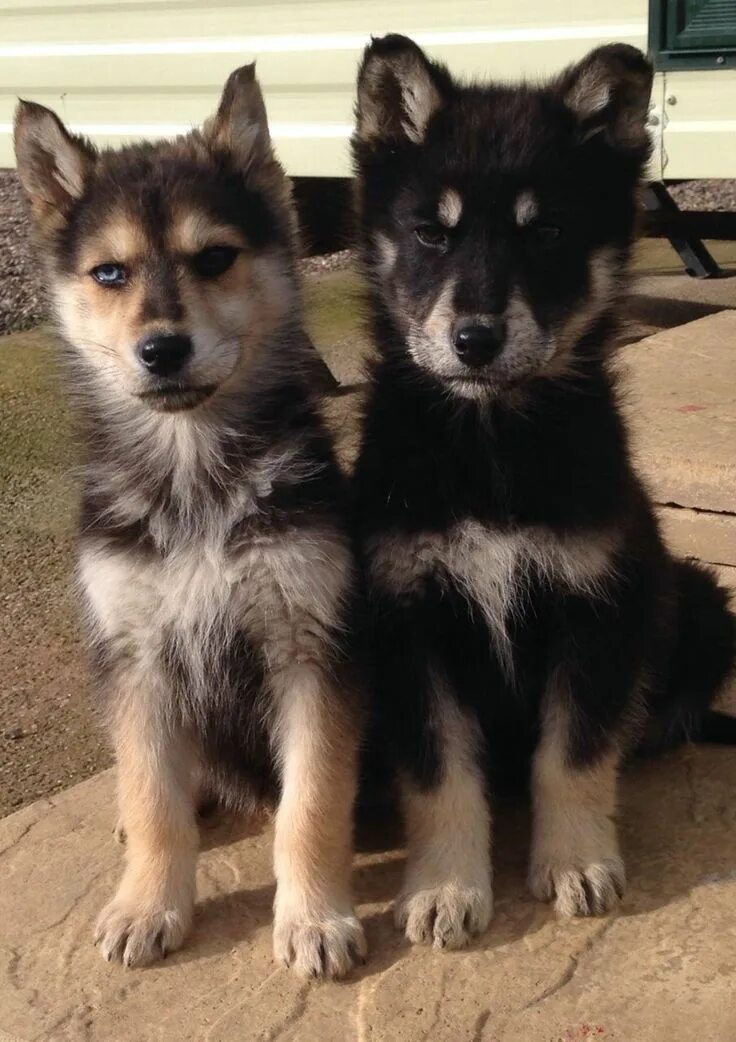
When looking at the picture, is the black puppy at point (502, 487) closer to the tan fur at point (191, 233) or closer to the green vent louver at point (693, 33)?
the tan fur at point (191, 233)

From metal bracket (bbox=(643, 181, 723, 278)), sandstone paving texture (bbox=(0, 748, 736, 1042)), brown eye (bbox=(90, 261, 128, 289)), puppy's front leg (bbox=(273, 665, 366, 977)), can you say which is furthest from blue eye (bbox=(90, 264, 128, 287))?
metal bracket (bbox=(643, 181, 723, 278))

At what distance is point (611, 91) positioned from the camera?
3.10 m

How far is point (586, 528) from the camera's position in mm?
2959

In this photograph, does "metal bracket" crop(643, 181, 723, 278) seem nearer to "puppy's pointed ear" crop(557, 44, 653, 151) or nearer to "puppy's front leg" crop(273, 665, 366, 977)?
"puppy's pointed ear" crop(557, 44, 653, 151)

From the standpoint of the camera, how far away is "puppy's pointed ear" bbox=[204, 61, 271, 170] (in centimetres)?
322

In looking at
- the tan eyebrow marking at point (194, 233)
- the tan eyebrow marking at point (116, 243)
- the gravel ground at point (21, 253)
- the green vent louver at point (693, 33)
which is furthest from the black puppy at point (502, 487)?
the gravel ground at point (21, 253)

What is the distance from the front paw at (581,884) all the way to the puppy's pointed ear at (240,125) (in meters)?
1.87

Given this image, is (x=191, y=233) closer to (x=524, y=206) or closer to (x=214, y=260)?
(x=214, y=260)

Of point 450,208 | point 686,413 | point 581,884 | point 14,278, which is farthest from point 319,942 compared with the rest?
point 14,278

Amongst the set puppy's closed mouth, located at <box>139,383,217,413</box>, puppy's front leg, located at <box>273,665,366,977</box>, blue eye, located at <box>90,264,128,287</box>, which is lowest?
puppy's front leg, located at <box>273,665,366,977</box>

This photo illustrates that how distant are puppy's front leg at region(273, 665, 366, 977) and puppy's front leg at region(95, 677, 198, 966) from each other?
0.22 metres

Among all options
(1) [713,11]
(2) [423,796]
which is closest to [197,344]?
(2) [423,796]

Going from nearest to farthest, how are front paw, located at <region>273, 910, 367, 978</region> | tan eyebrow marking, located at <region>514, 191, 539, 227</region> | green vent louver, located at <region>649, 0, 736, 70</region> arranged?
1. front paw, located at <region>273, 910, 367, 978</region>
2. tan eyebrow marking, located at <region>514, 191, 539, 227</region>
3. green vent louver, located at <region>649, 0, 736, 70</region>

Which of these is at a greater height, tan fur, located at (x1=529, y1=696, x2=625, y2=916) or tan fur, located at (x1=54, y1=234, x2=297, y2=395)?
tan fur, located at (x1=54, y1=234, x2=297, y2=395)
